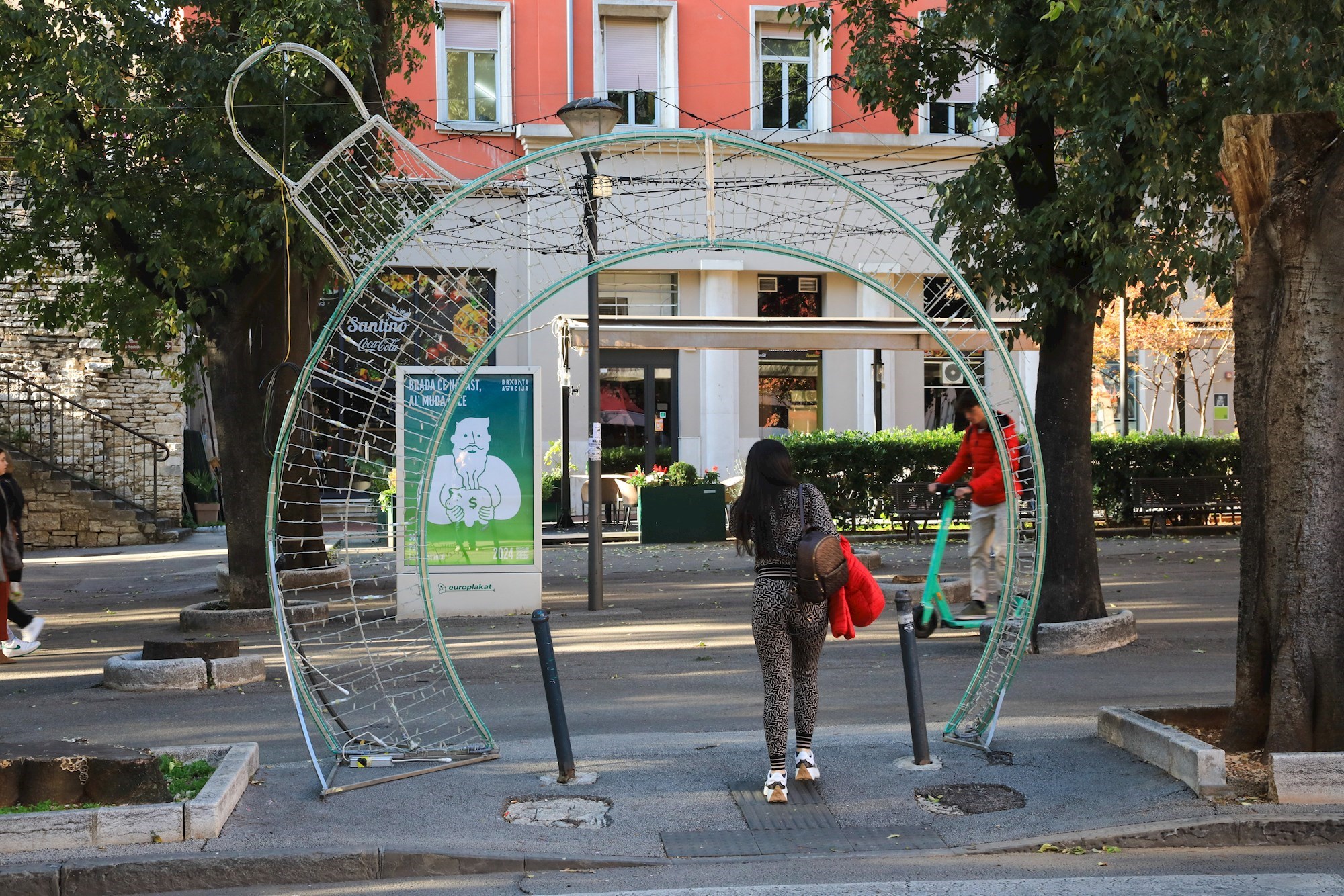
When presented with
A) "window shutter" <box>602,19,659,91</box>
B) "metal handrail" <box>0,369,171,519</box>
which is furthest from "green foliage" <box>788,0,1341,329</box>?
"metal handrail" <box>0,369,171,519</box>

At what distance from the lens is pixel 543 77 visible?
90.0 feet

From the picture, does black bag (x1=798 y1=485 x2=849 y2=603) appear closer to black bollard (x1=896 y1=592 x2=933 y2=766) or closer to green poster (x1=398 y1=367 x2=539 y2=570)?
black bollard (x1=896 y1=592 x2=933 y2=766)

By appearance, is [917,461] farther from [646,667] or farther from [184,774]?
[184,774]

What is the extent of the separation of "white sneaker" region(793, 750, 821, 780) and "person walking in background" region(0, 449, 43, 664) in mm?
8089

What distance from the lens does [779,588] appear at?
6523 mm

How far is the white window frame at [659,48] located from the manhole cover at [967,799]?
74.2 ft

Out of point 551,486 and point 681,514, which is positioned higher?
point 551,486

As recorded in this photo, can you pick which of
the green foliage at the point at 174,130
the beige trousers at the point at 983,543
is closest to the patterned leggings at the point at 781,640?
the beige trousers at the point at 983,543

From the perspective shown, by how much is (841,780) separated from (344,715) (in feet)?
12.5

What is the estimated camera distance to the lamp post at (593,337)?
12922 millimetres

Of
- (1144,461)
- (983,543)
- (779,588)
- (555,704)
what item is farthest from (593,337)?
(1144,461)

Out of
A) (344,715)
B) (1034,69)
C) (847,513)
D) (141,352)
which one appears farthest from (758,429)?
(344,715)

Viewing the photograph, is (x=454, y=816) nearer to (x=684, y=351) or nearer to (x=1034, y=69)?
(x=1034, y=69)

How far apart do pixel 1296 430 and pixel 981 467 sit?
14.7 ft
